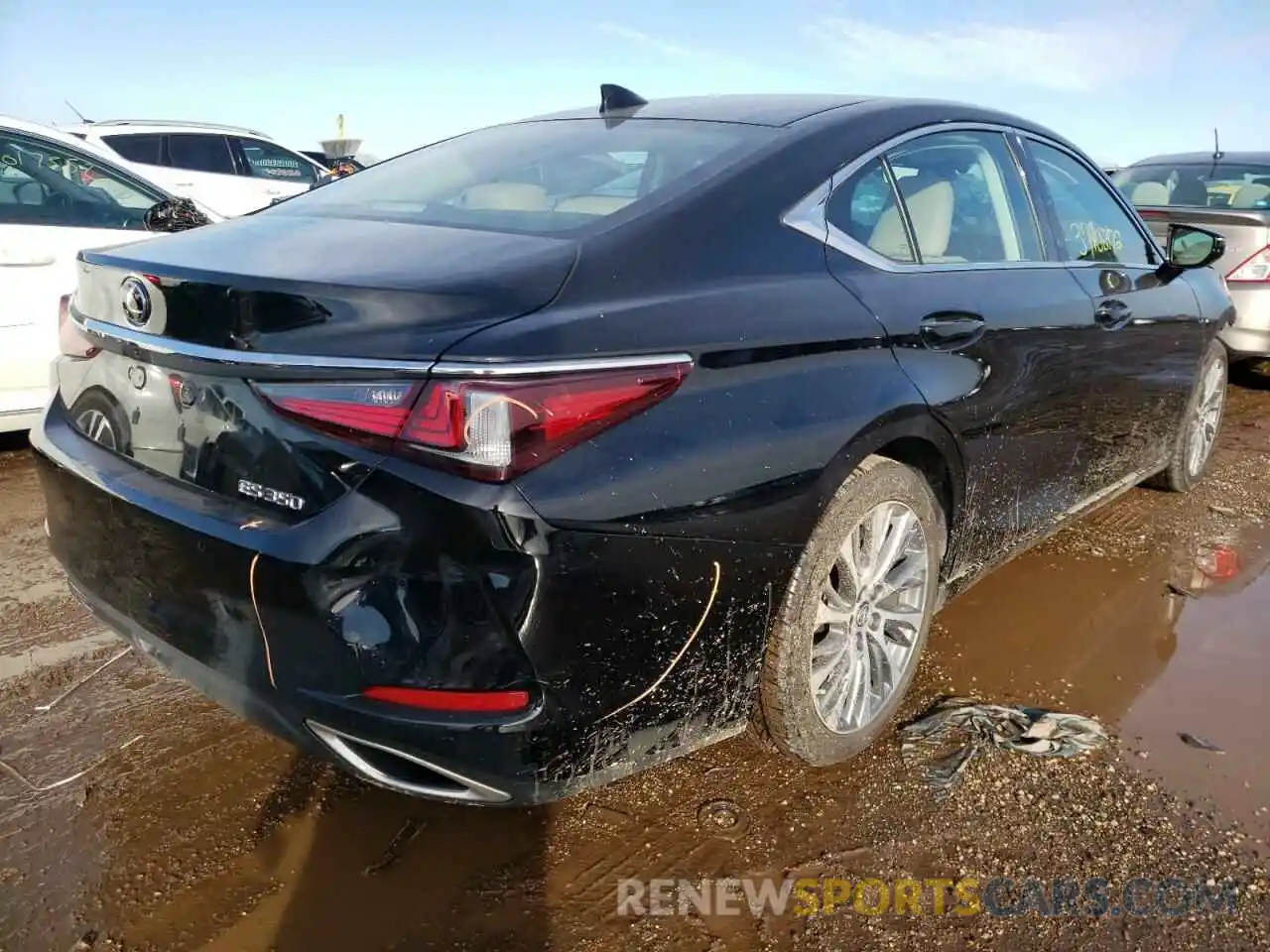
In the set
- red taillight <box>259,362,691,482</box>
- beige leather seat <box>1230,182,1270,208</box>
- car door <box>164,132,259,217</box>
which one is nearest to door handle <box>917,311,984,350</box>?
red taillight <box>259,362,691,482</box>

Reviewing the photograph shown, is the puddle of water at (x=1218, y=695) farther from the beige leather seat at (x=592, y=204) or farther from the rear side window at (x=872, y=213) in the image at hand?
the beige leather seat at (x=592, y=204)

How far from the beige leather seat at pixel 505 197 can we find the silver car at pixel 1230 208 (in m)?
4.10

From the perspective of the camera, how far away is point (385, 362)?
1.54 meters

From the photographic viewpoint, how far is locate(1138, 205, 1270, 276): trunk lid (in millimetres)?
5879

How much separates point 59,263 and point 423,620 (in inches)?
142

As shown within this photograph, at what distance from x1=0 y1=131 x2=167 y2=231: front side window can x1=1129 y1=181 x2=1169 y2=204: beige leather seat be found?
662 cm

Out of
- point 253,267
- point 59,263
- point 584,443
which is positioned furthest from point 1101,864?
point 59,263

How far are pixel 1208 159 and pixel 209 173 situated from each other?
866cm

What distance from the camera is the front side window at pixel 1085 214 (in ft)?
10.3

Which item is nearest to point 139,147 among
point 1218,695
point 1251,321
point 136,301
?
point 136,301

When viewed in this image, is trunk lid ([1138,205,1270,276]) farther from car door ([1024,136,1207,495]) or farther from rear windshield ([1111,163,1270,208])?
car door ([1024,136,1207,495])

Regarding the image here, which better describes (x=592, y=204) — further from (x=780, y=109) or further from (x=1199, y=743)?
(x=1199, y=743)

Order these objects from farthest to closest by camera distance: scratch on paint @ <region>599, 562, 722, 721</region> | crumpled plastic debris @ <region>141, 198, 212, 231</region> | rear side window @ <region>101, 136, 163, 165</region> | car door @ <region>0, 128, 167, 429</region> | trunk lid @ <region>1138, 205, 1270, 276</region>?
rear side window @ <region>101, 136, 163, 165</region> → trunk lid @ <region>1138, 205, 1270, 276</region> → car door @ <region>0, 128, 167, 429</region> → crumpled plastic debris @ <region>141, 198, 212, 231</region> → scratch on paint @ <region>599, 562, 722, 721</region>

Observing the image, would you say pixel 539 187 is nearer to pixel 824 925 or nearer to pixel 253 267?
pixel 253 267
